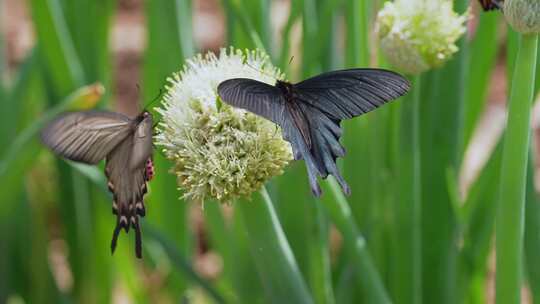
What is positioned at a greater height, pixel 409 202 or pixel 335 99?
pixel 335 99

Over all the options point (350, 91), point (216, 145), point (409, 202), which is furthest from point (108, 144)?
point (409, 202)

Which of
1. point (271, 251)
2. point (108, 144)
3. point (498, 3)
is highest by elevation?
point (498, 3)

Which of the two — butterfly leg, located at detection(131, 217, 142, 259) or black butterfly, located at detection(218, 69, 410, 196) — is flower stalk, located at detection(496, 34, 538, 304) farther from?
butterfly leg, located at detection(131, 217, 142, 259)

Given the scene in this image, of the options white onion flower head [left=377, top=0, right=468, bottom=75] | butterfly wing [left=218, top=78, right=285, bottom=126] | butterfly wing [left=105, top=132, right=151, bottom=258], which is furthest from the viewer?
white onion flower head [left=377, top=0, right=468, bottom=75]

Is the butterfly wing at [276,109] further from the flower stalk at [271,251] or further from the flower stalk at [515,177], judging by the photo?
the flower stalk at [515,177]

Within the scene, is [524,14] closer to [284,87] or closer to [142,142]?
[284,87]

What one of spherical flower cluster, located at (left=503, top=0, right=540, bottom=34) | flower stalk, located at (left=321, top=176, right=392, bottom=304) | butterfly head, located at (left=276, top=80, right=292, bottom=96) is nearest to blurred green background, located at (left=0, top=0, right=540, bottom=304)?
flower stalk, located at (left=321, top=176, right=392, bottom=304)

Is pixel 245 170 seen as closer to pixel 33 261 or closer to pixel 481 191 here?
pixel 481 191

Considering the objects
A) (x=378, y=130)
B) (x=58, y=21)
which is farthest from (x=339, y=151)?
(x=58, y=21)
